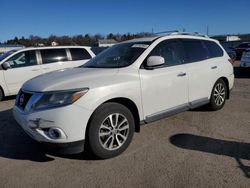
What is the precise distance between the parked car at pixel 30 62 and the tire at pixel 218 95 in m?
5.44

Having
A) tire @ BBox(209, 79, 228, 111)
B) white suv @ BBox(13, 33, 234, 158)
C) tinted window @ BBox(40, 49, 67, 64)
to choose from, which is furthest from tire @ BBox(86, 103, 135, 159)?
tinted window @ BBox(40, 49, 67, 64)

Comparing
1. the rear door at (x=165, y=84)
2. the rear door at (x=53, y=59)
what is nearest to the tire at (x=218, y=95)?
the rear door at (x=165, y=84)

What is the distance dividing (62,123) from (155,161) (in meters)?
1.37

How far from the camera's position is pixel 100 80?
12.8 feet

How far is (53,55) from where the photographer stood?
9578 mm

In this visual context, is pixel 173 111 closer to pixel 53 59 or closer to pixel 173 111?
pixel 173 111

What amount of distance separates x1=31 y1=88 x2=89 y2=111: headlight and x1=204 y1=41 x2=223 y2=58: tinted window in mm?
3406

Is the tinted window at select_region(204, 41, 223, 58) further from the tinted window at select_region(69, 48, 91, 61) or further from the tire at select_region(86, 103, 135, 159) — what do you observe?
the tinted window at select_region(69, 48, 91, 61)

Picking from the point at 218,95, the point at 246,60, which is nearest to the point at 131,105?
the point at 218,95

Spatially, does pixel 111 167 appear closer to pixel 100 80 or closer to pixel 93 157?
pixel 93 157

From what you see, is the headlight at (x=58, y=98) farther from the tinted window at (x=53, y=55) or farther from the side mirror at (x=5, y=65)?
the tinted window at (x=53, y=55)

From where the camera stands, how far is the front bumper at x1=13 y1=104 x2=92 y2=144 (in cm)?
352

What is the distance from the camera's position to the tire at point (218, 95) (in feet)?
19.4

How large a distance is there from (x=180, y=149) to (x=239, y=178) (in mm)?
1082
